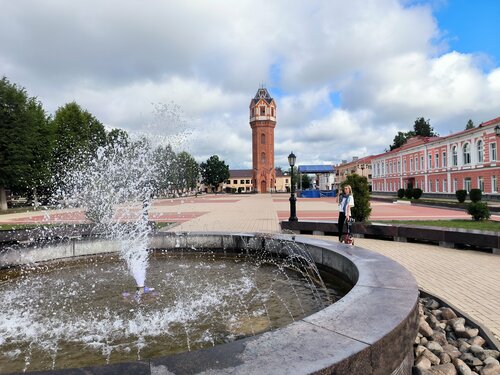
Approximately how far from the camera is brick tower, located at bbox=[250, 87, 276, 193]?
293 ft

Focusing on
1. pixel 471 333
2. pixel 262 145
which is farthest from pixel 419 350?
pixel 262 145

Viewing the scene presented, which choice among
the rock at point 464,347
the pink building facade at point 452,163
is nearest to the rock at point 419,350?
the rock at point 464,347

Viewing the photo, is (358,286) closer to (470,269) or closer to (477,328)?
(477,328)

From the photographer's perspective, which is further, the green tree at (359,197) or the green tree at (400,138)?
the green tree at (400,138)

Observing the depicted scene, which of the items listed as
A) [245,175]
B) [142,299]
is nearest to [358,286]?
[142,299]

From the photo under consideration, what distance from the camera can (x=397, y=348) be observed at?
8.87 ft

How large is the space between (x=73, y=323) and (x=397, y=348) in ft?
11.7

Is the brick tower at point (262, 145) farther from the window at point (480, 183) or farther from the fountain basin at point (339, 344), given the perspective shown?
the fountain basin at point (339, 344)

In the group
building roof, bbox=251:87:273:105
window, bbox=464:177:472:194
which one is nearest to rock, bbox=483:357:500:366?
window, bbox=464:177:472:194

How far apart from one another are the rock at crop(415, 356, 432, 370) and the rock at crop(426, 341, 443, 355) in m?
0.26

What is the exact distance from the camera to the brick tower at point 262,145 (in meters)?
89.4

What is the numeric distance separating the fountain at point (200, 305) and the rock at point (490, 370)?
69cm

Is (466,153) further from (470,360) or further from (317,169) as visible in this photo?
(470,360)

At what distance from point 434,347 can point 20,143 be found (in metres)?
38.7
